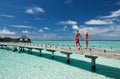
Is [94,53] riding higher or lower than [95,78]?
higher

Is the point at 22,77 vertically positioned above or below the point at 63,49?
below

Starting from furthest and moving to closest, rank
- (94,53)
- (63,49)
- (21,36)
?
(21,36)
(63,49)
(94,53)

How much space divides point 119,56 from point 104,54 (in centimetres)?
176

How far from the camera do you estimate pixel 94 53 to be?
15578mm

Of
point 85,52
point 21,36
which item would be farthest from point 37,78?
point 21,36

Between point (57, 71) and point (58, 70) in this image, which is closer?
point (57, 71)

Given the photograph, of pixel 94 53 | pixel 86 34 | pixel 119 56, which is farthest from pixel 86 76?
pixel 86 34

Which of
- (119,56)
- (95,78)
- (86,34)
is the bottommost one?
(95,78)

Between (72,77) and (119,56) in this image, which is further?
(72,77)

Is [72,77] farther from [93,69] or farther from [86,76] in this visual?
[93,69]

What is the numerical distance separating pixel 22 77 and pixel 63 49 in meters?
8.16

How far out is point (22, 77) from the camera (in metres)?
14.7

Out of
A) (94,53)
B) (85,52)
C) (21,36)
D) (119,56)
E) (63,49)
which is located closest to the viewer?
(119,56)

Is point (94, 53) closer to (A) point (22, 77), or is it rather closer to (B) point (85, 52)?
(B) point (85, 52)
